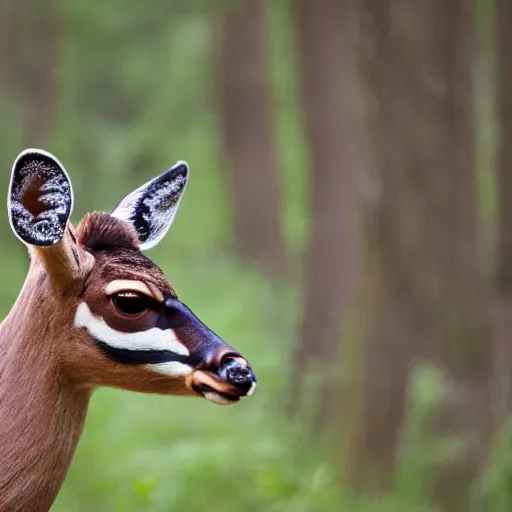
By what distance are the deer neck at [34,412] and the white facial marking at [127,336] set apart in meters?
0.09

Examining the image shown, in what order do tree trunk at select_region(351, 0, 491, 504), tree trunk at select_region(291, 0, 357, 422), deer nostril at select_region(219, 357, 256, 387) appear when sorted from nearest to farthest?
deer nostril at select_region(219, 357, 256, 387), tree trunk at select_region(351, 0, 491, 504), tree trunk at select_region(291, 0, 357, 422)

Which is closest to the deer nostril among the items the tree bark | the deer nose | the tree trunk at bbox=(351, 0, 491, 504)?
the deer nose

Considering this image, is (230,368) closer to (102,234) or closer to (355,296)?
(102,234)

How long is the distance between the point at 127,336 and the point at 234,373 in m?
0.38

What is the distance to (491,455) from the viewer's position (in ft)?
26.1

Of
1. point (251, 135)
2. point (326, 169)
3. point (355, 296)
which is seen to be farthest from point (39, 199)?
point (251, 135)

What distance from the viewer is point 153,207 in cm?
434

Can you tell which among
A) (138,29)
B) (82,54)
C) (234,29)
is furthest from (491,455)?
(82,54)

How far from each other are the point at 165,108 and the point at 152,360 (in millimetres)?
19714

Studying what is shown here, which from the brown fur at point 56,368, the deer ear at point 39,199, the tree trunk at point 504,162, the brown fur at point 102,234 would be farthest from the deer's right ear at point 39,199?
the tree trunk at point 504,162

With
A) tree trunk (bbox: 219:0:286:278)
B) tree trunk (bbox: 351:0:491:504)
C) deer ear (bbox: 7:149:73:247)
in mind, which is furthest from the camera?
tree trunk (bbox: 219:0:286:278)

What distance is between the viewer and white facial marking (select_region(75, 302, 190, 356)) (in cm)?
382

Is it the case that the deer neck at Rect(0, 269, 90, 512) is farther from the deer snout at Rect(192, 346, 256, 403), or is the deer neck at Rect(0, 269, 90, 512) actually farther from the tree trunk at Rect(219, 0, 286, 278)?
the tree trunk at Rect(219, 0, 286, 278)

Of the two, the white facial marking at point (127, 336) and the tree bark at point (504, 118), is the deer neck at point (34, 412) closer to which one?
the white facial marking at point (127, 336)
